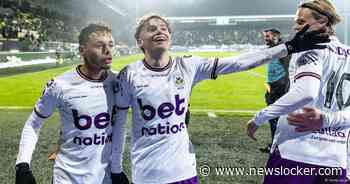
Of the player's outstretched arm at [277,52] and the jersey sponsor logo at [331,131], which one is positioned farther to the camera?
the jersey sponsor logo at [331,131]

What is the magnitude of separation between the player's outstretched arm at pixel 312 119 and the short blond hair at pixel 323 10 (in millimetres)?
635

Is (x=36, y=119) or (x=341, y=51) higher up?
(x=341, y=51)

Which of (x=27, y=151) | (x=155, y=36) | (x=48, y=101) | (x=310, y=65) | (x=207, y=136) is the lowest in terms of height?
(x=207, y=136)

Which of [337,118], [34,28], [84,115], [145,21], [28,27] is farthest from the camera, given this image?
[34,28]

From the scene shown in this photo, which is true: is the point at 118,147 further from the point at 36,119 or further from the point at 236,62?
the point at 236,62

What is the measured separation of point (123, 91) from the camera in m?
2.98

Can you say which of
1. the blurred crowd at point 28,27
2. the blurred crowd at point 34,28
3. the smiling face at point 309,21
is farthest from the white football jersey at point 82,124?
the blurred crowd at point 28,27

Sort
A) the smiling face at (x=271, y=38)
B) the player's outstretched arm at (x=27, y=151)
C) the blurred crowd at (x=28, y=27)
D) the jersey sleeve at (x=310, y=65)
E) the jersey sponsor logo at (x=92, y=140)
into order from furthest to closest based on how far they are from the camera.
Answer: the blurred crowd at (x=28, y=27) → the smiling face at (x=271, y=38) → the jersey sponsor logo at (x=92, y=140) → the player's outstretched arm at (x=27, y=151) → the jersey sleeve at (x=310, y=65)

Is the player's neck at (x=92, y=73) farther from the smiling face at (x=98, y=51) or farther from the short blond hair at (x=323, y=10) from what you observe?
the short blond hair at (x=323, y=10)

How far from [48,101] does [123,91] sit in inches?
21.9

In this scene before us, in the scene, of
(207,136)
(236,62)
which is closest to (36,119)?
(236,62)

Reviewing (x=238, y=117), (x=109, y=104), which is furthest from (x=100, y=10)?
(x=109, y=104)

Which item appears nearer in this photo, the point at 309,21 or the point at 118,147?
the point at 309,21

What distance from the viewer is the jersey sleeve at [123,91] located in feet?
9.75
